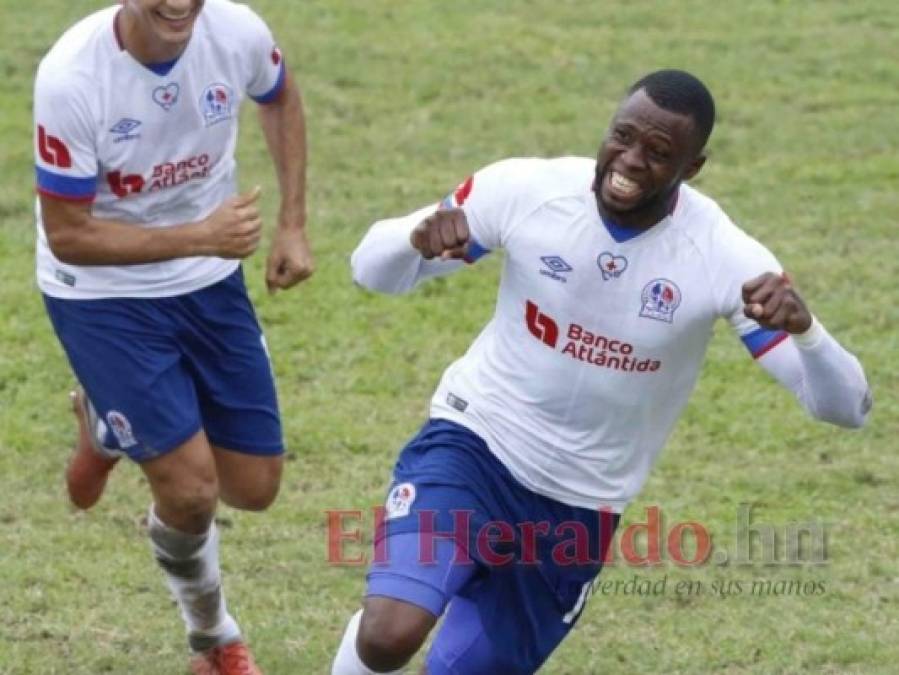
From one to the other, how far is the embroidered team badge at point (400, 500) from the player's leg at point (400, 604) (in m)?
0.09

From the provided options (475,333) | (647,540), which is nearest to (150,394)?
(647,540)

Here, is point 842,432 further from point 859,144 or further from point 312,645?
point 859,144

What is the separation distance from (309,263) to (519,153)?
7055 millimetres

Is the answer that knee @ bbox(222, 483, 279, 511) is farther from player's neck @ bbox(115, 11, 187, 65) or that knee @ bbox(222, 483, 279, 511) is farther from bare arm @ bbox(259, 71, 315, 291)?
player's neck @ bbox(115, 11, 187, 65)

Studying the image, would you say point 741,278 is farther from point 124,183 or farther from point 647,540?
point 647,540

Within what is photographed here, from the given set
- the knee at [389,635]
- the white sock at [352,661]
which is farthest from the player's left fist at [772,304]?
the white sock at [352,661]

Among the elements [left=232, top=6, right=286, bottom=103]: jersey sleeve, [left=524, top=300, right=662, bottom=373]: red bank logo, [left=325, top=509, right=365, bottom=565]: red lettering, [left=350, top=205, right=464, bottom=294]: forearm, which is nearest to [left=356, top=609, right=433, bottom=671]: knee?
[left=524, top=300, right=662, bottom=373]: red bank logo

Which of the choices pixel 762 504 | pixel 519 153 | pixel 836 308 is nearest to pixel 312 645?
pixel 762 504

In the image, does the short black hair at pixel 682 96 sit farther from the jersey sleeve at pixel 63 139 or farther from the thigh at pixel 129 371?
the thigh at pixel 129 371

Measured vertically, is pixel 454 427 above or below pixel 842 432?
above

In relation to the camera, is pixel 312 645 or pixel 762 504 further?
pixel 762 504

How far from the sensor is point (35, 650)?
827 cm

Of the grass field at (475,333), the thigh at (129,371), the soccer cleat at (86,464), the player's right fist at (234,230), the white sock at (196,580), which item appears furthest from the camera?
the soccer cleat at (86,464)

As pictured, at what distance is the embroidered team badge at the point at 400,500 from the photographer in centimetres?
682
